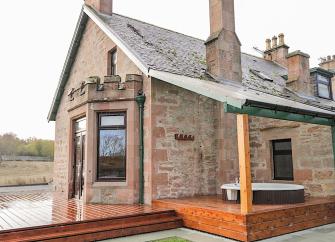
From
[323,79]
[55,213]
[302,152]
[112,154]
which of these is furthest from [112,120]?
[323,79]

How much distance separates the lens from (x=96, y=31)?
12203 mm

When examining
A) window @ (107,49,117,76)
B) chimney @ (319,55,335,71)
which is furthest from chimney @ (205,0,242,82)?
chimney @ (319,55,335,71)

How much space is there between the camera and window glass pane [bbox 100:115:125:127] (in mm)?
9266

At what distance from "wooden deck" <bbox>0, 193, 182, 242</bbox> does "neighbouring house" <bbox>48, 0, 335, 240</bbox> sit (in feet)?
3.71

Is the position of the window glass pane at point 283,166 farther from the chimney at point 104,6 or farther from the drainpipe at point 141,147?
the chimney at point 104,6

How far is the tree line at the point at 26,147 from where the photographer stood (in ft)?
146

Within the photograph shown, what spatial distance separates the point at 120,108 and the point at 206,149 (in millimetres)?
2989

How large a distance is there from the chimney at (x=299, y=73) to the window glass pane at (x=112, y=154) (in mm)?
8685

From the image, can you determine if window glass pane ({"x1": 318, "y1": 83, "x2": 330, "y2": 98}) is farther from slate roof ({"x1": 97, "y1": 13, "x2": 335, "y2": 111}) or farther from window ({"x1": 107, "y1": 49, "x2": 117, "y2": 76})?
window ({"x1": 107, "y1": 49, "x2": 117, "y2": 76})

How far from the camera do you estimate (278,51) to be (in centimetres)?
1930

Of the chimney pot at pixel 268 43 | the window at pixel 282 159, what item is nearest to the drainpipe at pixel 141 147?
the window at pixel 282 159

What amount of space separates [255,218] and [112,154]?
4.67m

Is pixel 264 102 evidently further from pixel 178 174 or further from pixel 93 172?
pixel 93 172

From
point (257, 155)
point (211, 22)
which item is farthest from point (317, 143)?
point (211, 22)
